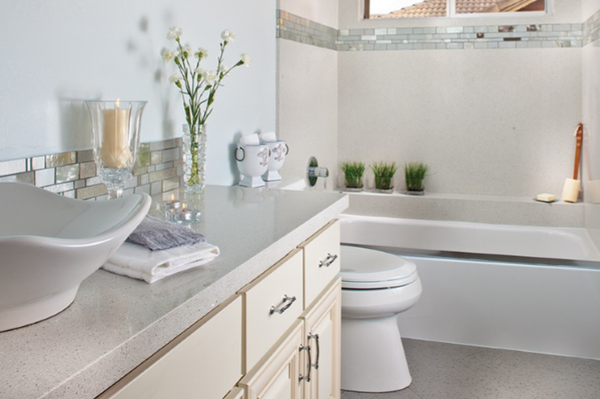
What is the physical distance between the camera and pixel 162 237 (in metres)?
1.19

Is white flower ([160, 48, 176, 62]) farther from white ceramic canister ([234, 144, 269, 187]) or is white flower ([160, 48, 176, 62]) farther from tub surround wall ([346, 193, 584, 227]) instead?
tub surround wall ([346, 193, 584, 227])

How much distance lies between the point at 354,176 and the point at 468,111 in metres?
0.79

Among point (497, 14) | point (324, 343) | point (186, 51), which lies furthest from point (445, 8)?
point (324, 343)

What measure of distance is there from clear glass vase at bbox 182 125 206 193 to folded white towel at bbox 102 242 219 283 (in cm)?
82

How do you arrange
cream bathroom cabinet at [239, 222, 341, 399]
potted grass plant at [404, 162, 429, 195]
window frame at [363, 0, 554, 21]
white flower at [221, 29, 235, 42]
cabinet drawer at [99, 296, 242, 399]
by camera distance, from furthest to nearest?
potted grass plant at [404, 162, 429, 195] < window frame at [363, 0, 554, 21] < white flower at [221, 29, 235, 42] < cream bathroom cabinet at [239, 222, 341, 399] < cabinet drawer at [99, 296, 242, 399]

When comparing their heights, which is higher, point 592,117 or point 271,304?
point 592,117

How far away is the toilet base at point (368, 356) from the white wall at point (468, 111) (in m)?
1.58

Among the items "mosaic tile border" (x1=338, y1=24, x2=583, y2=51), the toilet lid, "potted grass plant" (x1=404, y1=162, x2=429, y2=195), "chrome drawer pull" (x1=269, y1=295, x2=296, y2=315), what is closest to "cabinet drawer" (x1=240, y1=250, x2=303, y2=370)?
"chrome drawer pull" (x1=269, y1=295, x2=296, y2=315)

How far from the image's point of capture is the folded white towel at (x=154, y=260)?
3.48 feet

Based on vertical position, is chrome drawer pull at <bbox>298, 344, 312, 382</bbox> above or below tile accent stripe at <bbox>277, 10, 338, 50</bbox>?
below

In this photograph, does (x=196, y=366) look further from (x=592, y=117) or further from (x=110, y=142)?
(x=592, y=117)

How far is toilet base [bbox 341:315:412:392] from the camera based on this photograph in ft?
8.55

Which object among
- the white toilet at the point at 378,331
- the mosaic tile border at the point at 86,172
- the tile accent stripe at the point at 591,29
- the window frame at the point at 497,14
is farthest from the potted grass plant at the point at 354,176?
the mosaic tile border at the point at 86,172

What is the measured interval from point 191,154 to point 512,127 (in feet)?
7.94
